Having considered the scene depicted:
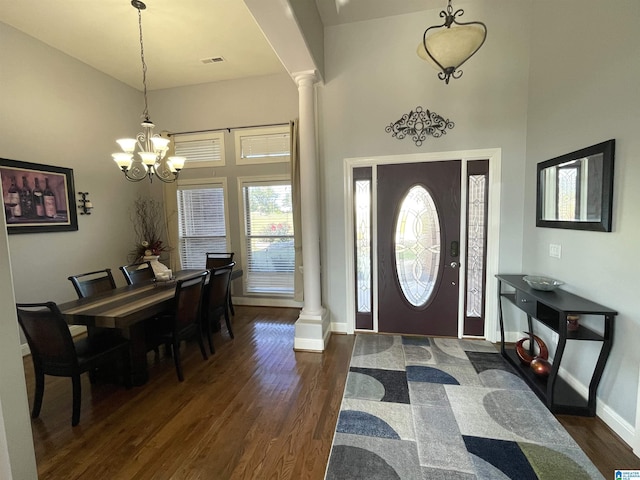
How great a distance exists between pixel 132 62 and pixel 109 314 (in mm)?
3625

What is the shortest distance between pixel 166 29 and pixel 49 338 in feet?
11.1

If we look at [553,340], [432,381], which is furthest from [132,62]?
[553,340]

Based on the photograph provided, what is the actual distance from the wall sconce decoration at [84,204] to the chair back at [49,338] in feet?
7.43

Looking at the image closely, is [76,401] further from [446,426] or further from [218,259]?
[446,426]

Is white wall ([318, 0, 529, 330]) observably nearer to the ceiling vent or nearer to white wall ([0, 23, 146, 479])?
the ceiling vent

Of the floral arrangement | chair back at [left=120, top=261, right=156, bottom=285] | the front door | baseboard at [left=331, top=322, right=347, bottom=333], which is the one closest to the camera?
the front door

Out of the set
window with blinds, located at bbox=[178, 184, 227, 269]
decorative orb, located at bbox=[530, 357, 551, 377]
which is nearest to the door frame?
decorative orb, located at bbox=[530, 357, 551, 377]

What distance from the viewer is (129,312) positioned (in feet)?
7.61

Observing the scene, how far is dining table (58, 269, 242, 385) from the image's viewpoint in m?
2.25

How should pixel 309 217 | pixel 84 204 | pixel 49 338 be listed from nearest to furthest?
pixel 49 338 → pixel 309 217 → pixel 84 204

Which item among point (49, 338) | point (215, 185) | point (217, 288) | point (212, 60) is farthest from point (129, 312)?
point (212, 60)

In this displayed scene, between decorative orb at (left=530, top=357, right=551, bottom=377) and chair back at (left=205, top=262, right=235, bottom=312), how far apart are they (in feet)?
10.2

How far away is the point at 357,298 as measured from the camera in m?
3.58

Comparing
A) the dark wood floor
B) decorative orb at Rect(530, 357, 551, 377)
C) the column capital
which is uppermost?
the column capital
